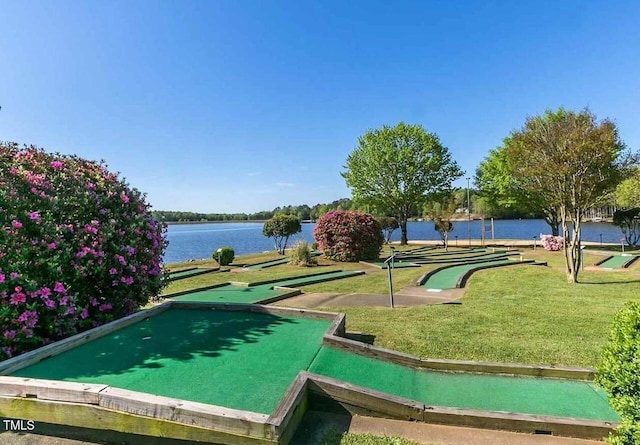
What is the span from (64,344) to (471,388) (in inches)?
189

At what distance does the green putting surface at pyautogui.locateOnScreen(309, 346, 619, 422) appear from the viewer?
3816 mm

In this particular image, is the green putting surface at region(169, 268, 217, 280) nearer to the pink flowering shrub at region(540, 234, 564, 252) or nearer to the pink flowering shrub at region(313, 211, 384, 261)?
the pink flowering shrub at region(313, 211, 384, 261)

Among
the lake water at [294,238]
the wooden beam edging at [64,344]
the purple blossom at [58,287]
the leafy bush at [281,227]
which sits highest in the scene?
the leafy bush at [281,227]

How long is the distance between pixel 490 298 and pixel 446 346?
4.58 m

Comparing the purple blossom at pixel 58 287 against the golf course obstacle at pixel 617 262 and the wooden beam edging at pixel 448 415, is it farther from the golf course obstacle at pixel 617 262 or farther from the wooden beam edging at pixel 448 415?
the golf course obstacle at pixel 617 262

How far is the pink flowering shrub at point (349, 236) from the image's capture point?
19422mm

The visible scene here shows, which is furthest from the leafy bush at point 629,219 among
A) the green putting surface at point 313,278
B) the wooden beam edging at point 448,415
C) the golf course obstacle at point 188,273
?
the wooden beam edging at point 448,415

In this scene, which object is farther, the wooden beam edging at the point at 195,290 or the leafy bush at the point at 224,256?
the leafy bush at the point at 224,256

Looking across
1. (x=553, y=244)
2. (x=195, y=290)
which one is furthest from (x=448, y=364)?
(x=553, y=244)

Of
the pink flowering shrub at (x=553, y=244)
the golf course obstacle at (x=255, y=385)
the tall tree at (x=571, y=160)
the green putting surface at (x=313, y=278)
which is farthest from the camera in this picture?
the pink flowering shrub at (x=553, y=244)

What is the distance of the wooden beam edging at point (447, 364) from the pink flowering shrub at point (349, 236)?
14.5m

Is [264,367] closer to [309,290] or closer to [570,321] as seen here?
[570,321]

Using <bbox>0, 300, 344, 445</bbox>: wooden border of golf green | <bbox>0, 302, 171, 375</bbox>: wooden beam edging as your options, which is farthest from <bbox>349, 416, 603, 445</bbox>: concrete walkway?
<bbox>0, 302, 171, 375</bbox>: wooden beam edging

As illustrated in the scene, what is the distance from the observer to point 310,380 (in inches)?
146
